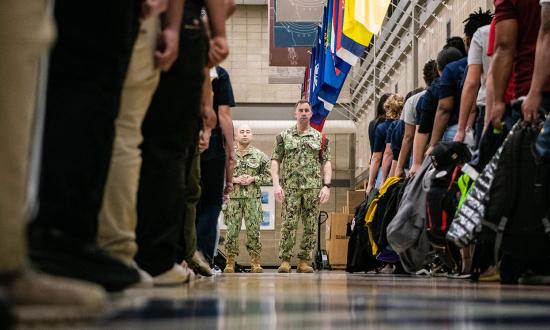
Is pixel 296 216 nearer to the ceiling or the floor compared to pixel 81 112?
nearer to the floor

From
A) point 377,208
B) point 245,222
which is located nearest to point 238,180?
point 245,222

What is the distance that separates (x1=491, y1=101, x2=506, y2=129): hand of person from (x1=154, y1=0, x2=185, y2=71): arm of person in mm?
1946

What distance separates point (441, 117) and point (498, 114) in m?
1.88

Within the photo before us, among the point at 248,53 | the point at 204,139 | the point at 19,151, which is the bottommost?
the point at 19,151

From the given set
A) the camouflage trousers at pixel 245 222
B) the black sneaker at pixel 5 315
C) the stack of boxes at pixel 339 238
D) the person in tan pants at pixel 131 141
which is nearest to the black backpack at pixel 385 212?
the camouflage trousers at pixel 245 222

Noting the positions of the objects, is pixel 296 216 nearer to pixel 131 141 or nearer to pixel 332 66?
pixel 332 66

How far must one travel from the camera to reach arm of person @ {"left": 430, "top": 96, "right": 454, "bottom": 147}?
20.8 ft

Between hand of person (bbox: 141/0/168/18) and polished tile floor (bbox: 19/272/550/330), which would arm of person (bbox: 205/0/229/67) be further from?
polished tile floor (bbox: 19/272/550/330)

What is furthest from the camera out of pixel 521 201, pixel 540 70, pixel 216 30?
pixel 540 70

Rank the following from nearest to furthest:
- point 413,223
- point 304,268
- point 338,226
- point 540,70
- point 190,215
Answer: point 540,70, point 190,215, point 413,223, point 304,268, point 338,226

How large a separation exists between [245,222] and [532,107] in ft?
25.3

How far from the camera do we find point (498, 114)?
4520 millimetres

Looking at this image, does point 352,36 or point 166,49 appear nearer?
point 166,49

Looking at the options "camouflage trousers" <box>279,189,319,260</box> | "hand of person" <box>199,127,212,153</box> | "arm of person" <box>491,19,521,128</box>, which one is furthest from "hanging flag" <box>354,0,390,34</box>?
"arm of person" <box>491,19,521,128</box>
